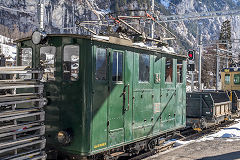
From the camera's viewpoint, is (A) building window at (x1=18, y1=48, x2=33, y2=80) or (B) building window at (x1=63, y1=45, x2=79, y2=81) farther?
(A) building window at (x1=18, y1=48, x2=33, y2=80)

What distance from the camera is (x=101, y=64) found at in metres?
6.91

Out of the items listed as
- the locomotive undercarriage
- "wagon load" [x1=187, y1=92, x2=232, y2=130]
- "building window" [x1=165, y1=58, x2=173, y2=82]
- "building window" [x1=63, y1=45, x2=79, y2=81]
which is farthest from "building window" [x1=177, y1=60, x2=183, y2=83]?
"building window" [x1=63, y1=45, x2=79, y2=81]

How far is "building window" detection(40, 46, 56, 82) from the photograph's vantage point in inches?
275

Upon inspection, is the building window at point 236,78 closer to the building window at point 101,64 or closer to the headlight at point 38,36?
the building window at point 101,64

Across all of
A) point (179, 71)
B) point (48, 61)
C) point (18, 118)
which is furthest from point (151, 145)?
point (18, 118)

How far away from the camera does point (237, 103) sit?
59.5ft

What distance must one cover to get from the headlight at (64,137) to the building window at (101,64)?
149 cm

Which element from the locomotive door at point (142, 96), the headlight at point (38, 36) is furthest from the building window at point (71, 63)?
the locomotive door at point (142, 96)

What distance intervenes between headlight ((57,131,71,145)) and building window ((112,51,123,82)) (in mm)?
1833

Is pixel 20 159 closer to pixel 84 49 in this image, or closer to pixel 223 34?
pixel 84 49

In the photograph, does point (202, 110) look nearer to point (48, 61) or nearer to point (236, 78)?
point (236, 78)

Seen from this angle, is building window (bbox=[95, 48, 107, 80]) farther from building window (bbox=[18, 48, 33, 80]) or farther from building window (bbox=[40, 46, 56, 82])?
building window (bbox=[18, 48, 33, 80])

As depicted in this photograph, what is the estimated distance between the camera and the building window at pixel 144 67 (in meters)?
8.41

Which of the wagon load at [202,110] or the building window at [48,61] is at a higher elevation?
the building window at [48,61]
